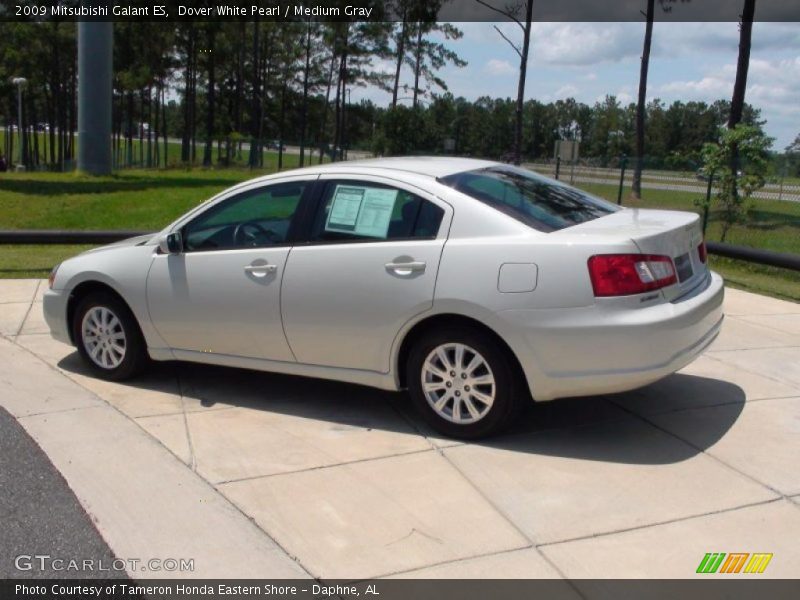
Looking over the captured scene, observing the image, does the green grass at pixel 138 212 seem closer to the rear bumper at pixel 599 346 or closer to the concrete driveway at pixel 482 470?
the concrete driveway at pixel 482 470

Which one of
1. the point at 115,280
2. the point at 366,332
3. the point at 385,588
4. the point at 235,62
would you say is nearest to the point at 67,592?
the point at 385,588

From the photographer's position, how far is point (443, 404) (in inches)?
206

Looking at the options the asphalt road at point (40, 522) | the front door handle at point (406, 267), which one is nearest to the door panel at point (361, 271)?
the front door handle at point (406, 267)

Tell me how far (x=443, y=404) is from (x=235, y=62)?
1915 inches

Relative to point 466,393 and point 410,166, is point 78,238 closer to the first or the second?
point 410,166

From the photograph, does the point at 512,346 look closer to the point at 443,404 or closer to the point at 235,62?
the point at 443,404

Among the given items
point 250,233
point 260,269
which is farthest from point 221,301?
point 250,233

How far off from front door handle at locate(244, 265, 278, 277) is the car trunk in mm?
1833

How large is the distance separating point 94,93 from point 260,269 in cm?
1948

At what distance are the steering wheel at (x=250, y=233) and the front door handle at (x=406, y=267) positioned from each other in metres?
0.96

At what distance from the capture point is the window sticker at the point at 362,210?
5469 mm

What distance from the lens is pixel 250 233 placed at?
6.02 metres

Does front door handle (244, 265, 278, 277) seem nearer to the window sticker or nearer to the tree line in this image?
the window sticker

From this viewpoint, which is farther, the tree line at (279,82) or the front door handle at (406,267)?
the tree line at (279,82)
